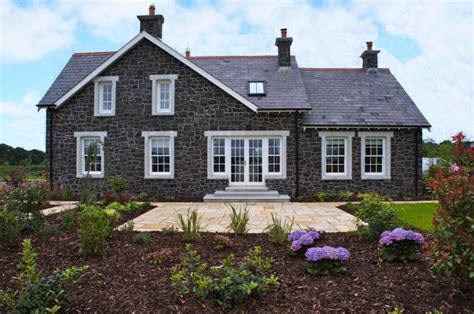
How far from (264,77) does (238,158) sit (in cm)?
437

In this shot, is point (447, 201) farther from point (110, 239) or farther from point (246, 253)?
point (110, 239)

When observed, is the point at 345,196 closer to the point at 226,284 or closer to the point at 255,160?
the point at 255,160

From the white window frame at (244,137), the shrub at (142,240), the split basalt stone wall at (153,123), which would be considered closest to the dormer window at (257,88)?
the split basalt stone wall at (153,123)

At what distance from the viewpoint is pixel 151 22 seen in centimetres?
1700

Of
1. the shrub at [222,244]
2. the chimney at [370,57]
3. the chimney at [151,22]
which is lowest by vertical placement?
the shrub at [222,244]

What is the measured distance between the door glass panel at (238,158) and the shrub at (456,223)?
1184 centimetres

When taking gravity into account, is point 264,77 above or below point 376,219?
above

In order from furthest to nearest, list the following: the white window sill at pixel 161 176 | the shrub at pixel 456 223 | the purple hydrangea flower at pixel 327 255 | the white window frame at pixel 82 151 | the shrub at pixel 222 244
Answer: the white window frame at pixel 82 151 → the white window sill at pixel 161 176 → the shrub at pixel 222 244 → the purple hydrangea flower at pixel 327 255 → the shrub at pixel 456 223

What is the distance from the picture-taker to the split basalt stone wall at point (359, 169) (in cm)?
1586

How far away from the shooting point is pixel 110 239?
6.89 metres

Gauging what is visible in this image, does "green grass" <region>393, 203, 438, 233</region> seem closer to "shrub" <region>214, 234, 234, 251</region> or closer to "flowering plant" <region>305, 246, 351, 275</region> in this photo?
"flowering plant" <region>305, 246, 351, 275</region>

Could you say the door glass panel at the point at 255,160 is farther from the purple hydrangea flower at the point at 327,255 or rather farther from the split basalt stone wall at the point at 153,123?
the purple hydrangea flower at the point at 327,255

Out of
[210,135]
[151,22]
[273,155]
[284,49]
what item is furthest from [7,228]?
[284,49]

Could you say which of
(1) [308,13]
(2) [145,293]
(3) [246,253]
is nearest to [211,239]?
(3) [246,253]
